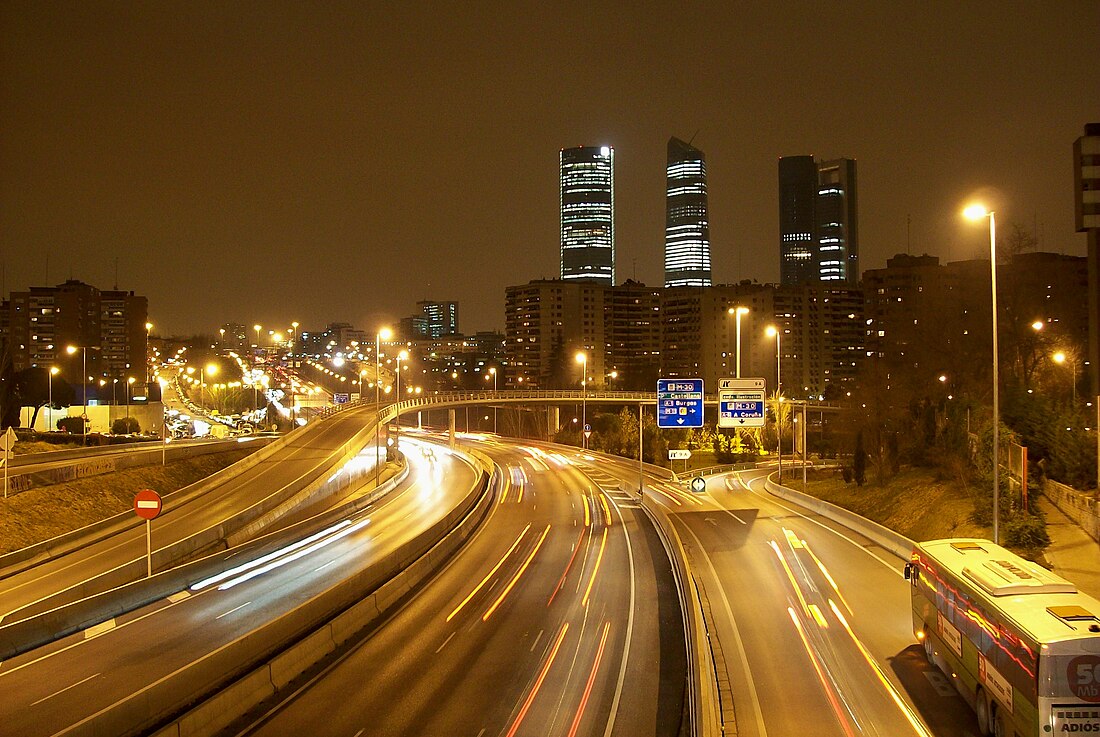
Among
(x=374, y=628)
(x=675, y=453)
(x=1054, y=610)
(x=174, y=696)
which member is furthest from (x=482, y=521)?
(x=1054, y=610)

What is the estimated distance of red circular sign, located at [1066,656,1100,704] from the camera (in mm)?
10391

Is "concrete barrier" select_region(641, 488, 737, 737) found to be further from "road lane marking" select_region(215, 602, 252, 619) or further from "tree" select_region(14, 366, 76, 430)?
"tree" select_region(14, 366, 76, 430)

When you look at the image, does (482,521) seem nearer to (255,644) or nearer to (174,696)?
(255,644)

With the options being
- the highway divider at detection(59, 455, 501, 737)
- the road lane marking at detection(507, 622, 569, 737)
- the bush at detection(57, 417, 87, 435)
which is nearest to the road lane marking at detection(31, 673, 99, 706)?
the highway divider at detection(59, 455, 501, 737)

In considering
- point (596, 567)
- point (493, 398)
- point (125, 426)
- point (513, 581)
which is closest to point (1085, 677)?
point (513, 581)

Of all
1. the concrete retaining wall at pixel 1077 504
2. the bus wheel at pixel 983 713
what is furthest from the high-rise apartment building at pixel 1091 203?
the bus wheel at pixel 983 713

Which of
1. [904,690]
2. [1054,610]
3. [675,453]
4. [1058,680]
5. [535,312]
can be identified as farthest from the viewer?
[535,312]

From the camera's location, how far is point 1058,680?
10414mm

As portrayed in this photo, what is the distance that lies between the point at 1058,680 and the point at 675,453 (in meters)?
40.0

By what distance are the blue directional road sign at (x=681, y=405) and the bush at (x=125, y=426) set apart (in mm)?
52300

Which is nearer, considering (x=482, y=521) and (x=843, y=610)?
(x=843, y=610)

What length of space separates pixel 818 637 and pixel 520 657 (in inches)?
283

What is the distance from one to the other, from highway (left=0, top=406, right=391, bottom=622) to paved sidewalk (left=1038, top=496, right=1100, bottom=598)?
90.8 ft

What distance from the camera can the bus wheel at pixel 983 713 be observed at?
1257 cm
